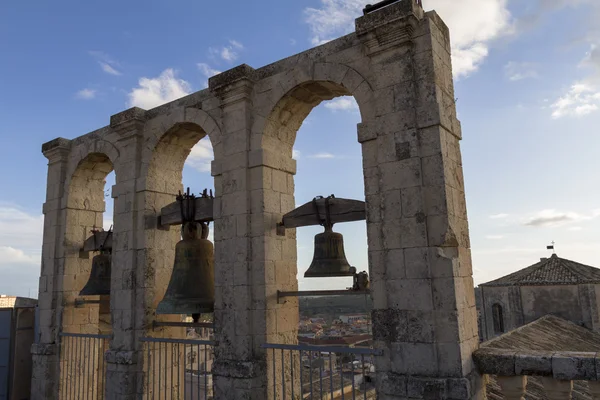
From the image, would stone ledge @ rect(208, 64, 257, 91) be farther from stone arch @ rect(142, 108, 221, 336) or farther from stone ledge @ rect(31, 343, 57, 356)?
stone ledge @ rect(31, 343, 57, 356)

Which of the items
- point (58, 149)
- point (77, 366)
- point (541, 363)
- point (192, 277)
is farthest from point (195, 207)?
point (541, 363)

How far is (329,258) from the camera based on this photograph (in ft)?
15.5

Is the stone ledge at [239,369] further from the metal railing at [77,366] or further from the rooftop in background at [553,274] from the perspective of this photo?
the rooftop in background at [553,274]

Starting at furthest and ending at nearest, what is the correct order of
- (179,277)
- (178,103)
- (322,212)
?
(178,103) < (179,277) < (322,212)

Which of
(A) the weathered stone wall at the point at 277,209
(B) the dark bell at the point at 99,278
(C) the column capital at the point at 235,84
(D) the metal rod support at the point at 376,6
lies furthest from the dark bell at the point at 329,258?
(B) the dark bell at the point at 99,278

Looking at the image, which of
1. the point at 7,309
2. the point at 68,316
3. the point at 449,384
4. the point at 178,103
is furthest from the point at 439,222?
the point at 7,309

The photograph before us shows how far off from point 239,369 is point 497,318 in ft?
69.6

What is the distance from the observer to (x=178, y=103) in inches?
234

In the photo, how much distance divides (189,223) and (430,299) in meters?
3.19

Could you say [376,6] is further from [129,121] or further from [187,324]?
[187,324]

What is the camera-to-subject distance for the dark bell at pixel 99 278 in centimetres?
656

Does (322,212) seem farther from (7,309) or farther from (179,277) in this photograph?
(7,309)

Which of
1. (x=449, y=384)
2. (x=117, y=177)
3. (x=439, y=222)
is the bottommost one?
(x=449, y=384)

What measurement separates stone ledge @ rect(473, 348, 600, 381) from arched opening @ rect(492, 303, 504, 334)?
824 inches
